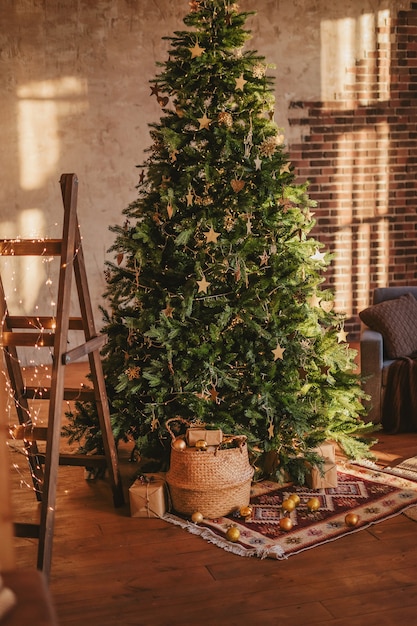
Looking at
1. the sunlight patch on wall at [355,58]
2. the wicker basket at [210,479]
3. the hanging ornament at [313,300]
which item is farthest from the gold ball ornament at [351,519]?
the sunlight patch on wall at [355,58]

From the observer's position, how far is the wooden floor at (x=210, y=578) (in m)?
2.68

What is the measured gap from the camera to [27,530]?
9.76 ft

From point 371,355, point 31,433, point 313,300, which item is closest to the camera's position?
point 31,433

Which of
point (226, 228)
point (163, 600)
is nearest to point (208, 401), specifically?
point (226, 228)

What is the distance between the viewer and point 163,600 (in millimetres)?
2803

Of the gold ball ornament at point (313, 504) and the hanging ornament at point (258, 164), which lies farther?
the hanging ornament at point (258, 164)

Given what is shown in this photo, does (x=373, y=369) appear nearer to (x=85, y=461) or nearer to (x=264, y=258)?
(x=264, y=258)

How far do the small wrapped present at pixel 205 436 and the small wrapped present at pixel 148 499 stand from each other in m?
0.25

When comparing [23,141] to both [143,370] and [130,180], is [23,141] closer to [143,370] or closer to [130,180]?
[130,180]

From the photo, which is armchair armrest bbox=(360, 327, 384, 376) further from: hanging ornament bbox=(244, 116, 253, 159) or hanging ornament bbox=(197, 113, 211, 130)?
hanging ornament bbox=(197, 113, 211, 130)

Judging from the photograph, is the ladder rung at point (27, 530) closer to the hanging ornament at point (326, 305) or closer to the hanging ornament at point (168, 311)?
the hanging ornament at point (168, 311)

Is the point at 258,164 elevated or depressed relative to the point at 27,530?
elevated

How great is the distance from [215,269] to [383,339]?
175cm

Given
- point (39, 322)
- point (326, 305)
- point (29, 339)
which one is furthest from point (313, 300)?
point (29, 339)
